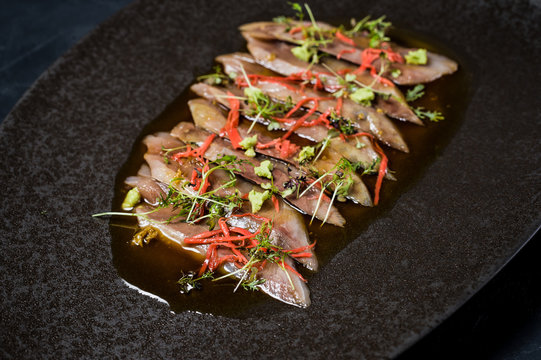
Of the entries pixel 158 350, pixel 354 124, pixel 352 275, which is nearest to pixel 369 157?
pixel 354 124

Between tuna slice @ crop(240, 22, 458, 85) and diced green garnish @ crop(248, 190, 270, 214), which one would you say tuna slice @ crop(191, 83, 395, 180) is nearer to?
diced green garnish @ crop(248, 190, 270, 214)

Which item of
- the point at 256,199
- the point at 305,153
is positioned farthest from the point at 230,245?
the point at 305,153

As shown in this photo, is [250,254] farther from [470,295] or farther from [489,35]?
[489,35]

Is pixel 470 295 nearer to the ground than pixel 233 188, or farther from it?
farther from it

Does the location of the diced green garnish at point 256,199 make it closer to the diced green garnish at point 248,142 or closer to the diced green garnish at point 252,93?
the diced green garnish at point 248,142

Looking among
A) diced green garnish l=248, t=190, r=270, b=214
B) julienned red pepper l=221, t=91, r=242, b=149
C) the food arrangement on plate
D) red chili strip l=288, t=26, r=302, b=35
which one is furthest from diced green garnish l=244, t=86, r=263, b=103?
diced green garnish l=248, t=190, r=270, b=214

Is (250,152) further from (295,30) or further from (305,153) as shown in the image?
(295,30)
